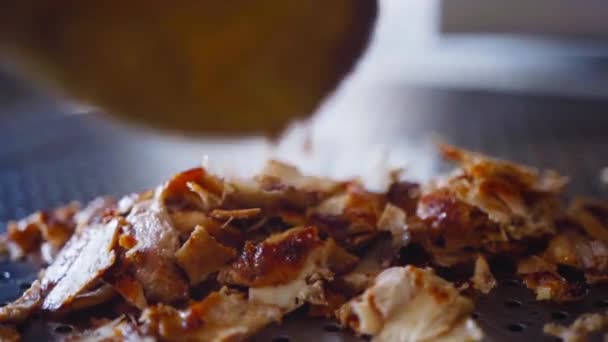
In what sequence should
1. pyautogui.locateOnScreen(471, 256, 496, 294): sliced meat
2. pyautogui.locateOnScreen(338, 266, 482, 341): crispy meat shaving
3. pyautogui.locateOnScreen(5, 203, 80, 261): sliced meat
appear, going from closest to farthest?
pyautogui.locateOnScreen(338, 266, 482, 341): crispy meat shaving < pyautogui.locateOnScreen(471, 256, 496, 294): sliced meat < pyautogui.locateOnScreen(5, 203, 80, 261): sliced meat

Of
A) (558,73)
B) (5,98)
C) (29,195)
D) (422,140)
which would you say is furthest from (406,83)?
(29,195)

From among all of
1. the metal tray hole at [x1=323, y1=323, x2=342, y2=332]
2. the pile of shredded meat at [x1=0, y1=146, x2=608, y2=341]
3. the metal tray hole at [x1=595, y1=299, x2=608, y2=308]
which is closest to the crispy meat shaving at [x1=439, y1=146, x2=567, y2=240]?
the pile of shredded meat at [x1=0, y1=146, x2=608, y2=341]

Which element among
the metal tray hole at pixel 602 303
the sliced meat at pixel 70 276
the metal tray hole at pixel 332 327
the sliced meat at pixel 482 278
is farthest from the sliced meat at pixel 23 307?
the metal tray hole at pixel 602 303

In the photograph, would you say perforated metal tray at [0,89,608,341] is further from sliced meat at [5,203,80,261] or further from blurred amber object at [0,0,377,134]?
blurred amber object at [0,0,377,134]

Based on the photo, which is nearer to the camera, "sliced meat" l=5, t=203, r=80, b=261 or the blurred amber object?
the blurred amber object

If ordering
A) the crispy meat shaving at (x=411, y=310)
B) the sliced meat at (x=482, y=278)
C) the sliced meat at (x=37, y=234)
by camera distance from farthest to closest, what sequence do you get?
the sliced meat at (x=37, y=234)
the sliced meat at (x=482, y=278)
the crispy meat shaving at (x=411, y=310)

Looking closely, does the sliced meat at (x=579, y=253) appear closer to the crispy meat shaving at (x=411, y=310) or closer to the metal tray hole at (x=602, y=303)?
the metal tray hole at (x=602, y=303)
